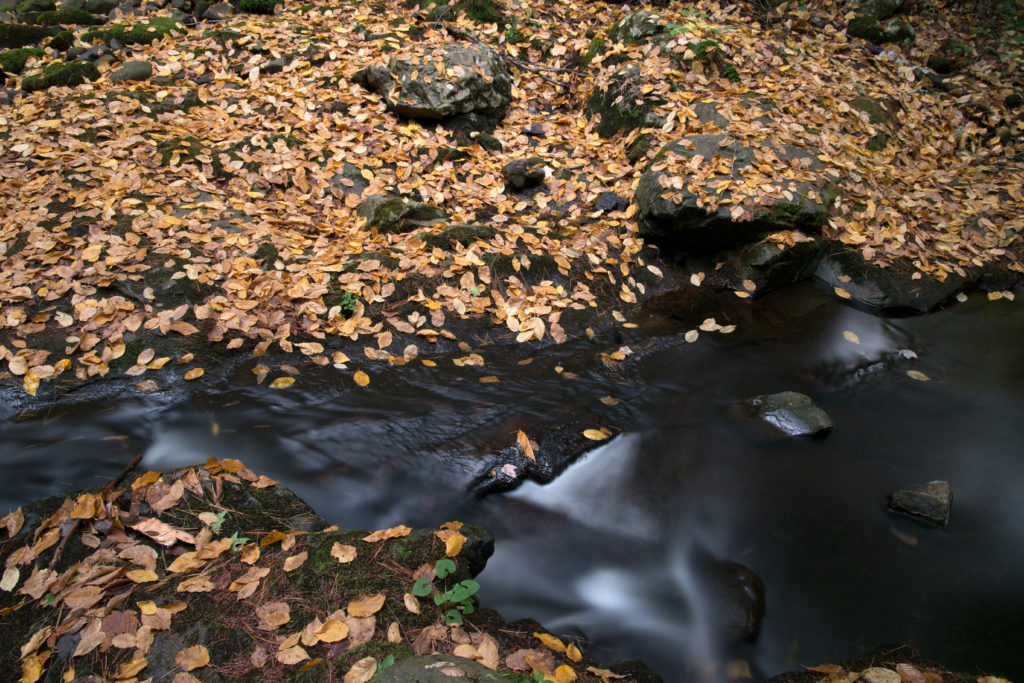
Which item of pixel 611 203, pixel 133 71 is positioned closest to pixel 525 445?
pixel 611 203

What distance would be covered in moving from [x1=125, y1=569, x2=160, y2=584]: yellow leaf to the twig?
450 millimetres

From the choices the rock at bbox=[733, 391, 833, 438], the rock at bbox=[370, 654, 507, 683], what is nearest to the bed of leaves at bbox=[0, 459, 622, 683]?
the rock at bbox=[370, 654, 507, 683]

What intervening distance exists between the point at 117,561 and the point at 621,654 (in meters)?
2.63

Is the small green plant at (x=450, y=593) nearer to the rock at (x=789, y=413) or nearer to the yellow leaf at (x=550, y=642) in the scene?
the yellow leaf at (x=550, y=642)

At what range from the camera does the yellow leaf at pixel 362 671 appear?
2188mm

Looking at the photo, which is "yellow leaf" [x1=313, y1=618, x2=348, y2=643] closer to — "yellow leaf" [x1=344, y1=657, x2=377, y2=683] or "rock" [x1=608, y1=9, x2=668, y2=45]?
"yellow leaf" [x1=344, y1=657, x2=377, y2=683]

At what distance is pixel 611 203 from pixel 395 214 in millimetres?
2453

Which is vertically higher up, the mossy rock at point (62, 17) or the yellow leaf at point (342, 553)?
the mossy rock at point (62, 17)

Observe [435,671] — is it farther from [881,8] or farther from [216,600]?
[881,8]

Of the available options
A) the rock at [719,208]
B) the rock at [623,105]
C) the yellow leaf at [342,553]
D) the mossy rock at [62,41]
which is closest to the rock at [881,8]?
the rock at [623,105]

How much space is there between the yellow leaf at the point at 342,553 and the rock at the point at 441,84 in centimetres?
590

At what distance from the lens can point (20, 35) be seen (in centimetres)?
784

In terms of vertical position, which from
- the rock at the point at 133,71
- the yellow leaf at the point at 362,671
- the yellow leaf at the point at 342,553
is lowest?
the yellow leaf at the point at 342,553

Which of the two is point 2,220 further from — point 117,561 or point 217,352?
point 117,561
